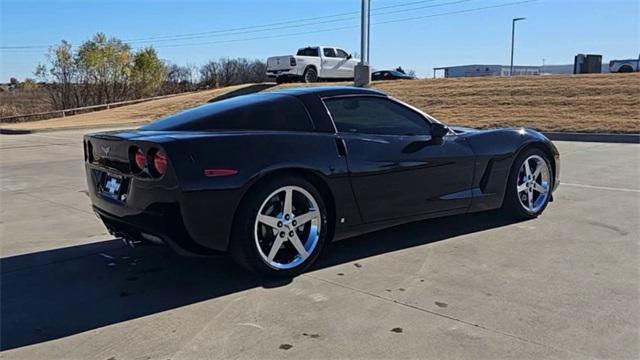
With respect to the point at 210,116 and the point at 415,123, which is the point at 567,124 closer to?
the point at 415,123

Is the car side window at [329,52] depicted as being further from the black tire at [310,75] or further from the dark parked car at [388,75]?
the dark parked car at [388,75]

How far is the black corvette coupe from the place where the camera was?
3.77 meters

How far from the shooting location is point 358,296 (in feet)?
12.3

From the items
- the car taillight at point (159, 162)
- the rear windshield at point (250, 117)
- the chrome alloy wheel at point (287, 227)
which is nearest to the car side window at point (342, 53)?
the rear windshield at point (250, 117)

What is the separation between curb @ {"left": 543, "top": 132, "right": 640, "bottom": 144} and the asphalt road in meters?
8.38

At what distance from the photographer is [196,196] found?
3705mm

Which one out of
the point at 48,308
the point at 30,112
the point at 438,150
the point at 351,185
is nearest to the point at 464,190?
the point at 438,150

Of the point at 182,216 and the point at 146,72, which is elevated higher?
the point at 146,72

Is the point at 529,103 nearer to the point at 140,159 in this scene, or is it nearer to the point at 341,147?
the point at 341,147

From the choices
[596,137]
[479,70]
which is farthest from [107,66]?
[479,70]

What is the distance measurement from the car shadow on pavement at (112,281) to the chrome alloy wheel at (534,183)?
0.65 meters

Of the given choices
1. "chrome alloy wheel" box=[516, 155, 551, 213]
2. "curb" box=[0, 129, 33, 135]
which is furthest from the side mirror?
"curb" box=[0, 129, 33, 135]

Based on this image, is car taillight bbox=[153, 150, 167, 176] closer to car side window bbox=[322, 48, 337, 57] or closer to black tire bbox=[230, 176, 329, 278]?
black tire bbox=[230, 176, 329, 278]

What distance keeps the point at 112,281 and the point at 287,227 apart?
4.28 feet
